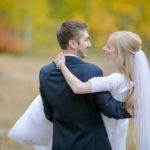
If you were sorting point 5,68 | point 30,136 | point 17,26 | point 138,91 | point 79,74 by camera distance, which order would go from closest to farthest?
1. point 79,74
2. point 138,91
3. point 30,136
4. point 5,68
5. point 17,26

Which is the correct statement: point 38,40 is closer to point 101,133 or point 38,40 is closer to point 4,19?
point 4,19

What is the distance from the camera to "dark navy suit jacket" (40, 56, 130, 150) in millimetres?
2719

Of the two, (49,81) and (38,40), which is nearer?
(49,81)

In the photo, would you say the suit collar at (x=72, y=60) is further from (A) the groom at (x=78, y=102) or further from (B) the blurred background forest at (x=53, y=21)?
(B) the blurred background forest at (x=53, y=21)

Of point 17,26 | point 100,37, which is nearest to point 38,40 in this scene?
point 17,26

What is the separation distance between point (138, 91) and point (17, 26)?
2454cm

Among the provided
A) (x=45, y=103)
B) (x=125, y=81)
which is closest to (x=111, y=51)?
(x=125, y=81)

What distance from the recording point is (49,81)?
2.83m

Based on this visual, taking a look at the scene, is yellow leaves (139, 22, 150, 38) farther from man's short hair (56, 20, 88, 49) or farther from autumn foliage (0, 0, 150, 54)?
man's short hair (56, 20, 88, 49)

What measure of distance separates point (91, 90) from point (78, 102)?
14 cm

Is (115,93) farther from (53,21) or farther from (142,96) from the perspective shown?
(53,21)

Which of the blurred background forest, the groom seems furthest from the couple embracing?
the blurred background forest

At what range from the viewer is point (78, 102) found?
9.00 feet

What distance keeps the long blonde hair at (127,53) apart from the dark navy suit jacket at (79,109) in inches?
4.9
